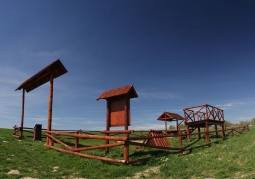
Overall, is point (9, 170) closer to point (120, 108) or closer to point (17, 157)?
point (17, 157)

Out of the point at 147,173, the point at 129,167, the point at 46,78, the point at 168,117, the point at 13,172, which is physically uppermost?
the point at 46,78

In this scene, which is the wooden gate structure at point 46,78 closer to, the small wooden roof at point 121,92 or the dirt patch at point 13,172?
the small wooden roof at point 121,92

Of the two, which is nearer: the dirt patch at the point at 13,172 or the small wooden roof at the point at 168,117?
the dirt patch at the point at 13,172

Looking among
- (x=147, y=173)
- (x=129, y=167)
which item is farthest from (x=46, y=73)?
(x=147, y=173)

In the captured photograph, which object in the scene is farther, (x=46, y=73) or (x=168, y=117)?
(x=168, y=117)


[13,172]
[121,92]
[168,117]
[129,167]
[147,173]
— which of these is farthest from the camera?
[168,117]

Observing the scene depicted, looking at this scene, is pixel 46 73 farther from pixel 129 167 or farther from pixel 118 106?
pixel 129 167

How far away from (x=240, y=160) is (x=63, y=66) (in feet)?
40.5

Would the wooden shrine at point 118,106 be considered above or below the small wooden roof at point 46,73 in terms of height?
below

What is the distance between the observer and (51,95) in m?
14.2

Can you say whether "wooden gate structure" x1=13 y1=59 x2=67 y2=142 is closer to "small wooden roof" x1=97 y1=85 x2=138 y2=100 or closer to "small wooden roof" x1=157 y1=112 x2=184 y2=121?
"small wooden roof" x1=97 y1=85 x2=138 y2=100

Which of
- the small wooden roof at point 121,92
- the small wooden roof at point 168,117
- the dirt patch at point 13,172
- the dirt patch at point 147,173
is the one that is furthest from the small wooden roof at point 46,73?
the small wooden roof at point 168,117

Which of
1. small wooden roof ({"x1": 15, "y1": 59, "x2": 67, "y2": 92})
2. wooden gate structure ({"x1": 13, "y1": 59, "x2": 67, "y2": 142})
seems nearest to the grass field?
wooden gate structure ({"x1": 13, "y1": 59, "x2": 67, "y2": 142})

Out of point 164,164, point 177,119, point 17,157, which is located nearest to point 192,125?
point 177,119
